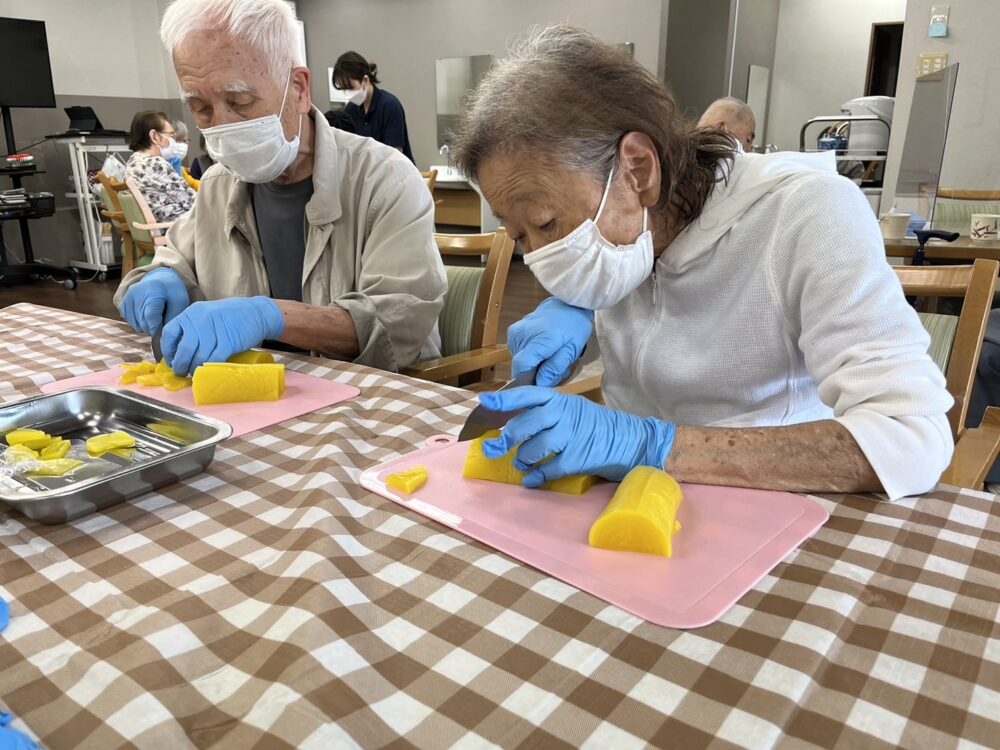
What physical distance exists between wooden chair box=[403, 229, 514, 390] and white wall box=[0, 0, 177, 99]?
21.8 ft

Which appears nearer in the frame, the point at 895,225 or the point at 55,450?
the point at 55,450

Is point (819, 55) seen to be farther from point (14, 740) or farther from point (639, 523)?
point (14, 740)

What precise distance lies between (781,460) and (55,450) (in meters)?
0.93

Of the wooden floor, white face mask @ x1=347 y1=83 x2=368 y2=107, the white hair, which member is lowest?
the wooden floor

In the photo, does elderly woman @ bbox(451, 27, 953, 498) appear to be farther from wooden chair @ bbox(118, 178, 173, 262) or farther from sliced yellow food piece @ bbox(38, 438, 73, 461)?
wooden chair @ bbox(118, 178, 173, 262)

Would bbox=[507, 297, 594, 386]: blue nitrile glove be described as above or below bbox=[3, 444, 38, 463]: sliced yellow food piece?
above

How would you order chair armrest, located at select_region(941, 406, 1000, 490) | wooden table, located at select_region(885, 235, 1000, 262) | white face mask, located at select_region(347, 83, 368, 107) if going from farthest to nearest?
white face mask, located at select_region(347, 83, 368, 107)
wooden table, located at select_region(885, 235, 1000, 262)
chair armrest, located at select_region(941, 406, 1000, 490)

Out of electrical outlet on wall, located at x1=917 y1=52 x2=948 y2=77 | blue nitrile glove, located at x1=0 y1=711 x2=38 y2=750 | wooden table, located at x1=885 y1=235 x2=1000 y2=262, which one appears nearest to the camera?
blue nitrile glove, located at x1=0 y1=711 x2=38 y2=750

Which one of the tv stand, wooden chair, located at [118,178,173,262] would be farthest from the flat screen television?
wooden chair, located at [118,178,173,262]

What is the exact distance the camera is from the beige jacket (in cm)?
162

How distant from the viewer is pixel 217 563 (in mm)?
745

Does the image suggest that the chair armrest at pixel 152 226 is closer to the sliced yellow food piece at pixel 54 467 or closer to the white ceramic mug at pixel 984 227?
the sliced yellow food piece at pixel 54 467

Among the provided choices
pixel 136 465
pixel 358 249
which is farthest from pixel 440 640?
pixel 358 249

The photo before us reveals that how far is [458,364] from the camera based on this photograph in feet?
5.49
